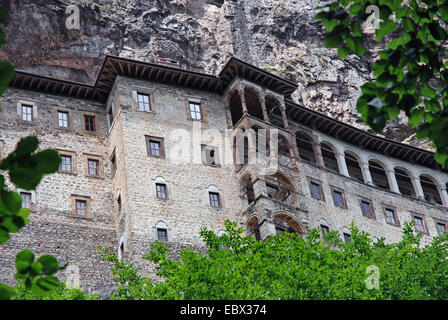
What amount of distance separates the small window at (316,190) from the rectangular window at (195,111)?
6.57m

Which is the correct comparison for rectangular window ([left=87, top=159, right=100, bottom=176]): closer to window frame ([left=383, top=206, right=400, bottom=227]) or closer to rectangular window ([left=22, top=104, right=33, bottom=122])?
rectangular window ([left=22, top=104, right=33, bottom=122])

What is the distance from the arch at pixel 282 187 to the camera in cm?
3344

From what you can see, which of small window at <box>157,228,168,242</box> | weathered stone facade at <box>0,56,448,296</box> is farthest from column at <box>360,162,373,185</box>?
small window at <box>157,228,168,242</box>

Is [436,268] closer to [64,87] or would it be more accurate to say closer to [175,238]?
[175,238]

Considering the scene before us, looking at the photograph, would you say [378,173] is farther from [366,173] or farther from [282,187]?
[282,187]

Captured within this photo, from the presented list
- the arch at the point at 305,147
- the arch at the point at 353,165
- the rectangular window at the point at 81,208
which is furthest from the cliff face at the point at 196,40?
the rectangular window at the point at 81,208

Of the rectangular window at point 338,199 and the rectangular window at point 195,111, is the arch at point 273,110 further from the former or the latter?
the rectangular window at point 338,199

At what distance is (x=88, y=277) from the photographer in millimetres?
29641

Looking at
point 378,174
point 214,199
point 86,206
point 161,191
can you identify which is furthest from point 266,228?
point 378,174

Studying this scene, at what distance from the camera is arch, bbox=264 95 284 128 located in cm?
3656

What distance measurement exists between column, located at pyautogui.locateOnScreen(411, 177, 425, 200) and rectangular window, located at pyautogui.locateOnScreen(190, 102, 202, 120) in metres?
14.1

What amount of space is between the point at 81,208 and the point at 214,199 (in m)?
5.97

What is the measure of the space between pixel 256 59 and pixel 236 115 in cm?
1258
